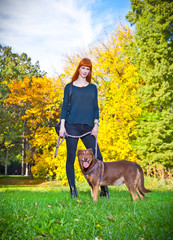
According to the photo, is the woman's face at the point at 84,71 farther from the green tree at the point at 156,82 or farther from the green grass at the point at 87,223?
the green tree at the point at 156,82

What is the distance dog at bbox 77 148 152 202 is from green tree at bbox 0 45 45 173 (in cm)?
1312

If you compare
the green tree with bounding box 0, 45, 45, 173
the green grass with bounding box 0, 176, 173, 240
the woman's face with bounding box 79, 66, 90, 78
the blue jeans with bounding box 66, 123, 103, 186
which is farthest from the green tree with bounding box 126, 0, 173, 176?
the green tree with bounding box 0, 45, 45, 173

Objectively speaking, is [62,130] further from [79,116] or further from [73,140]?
[79,116]

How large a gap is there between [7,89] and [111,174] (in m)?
16.4

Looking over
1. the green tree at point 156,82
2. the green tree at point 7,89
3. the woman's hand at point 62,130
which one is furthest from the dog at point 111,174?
the green tree at point 7,89

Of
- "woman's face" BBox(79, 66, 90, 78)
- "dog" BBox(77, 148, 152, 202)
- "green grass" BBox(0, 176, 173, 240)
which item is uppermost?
"woman's face" BBox(79, 66, 90, 78)

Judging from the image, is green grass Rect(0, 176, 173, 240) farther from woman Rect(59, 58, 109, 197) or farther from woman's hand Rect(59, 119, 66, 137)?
woman's hand Rect(59, 119, 66, 137)

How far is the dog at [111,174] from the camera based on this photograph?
3916mm

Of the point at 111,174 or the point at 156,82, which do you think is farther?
the point at 156,82

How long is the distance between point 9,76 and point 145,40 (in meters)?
14.0

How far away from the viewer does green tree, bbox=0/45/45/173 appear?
16875mm

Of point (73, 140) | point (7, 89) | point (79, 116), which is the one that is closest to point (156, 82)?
point (79, 116)

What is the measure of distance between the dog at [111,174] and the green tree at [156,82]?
23.8ft

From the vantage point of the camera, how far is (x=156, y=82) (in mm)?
12070
